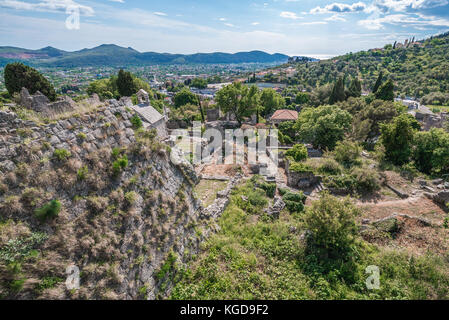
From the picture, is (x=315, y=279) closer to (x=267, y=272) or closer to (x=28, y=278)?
(x=267, y=272)

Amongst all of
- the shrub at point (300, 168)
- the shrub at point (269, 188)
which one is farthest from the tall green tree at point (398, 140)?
Result: the shrub at point (269, 188)

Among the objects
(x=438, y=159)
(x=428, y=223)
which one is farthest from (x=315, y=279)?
(x=438, y=159)

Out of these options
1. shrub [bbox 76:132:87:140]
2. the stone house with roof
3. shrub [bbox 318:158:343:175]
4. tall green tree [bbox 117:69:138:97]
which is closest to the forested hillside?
the stone house with roof

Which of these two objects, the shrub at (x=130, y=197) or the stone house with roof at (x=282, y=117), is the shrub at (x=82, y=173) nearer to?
the shrub at (x=130, y=197)

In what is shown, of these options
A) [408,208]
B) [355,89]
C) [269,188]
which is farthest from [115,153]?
[355,89]

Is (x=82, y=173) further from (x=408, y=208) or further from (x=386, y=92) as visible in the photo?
(x=386, y=92)

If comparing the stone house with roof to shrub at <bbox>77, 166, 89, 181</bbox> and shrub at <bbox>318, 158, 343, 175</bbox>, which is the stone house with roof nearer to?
shrub at <bbox>318, 158, 343, 175</bbox>

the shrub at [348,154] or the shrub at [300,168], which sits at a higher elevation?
the shrub at [348,154]
